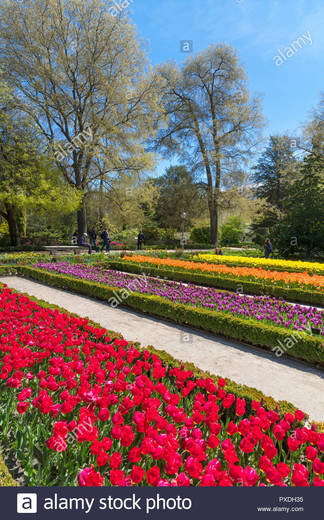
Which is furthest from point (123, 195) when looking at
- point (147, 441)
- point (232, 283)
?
point (147, 441)

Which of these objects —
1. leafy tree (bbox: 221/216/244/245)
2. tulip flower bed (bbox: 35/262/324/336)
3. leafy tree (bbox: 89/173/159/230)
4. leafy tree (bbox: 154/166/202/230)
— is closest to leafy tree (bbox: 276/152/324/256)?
leafy tree (bbox: 89/173/159/230)

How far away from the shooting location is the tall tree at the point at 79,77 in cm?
2036

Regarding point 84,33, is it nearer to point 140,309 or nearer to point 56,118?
point 56,118

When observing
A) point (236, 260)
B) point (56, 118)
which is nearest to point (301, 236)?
point (236, 260)

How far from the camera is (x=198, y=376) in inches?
136

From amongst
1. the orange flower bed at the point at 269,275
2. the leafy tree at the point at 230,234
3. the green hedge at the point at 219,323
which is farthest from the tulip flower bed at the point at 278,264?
the leafy tree at the point at 230,234

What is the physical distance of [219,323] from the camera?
603 centimetres

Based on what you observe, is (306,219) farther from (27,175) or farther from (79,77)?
(79,77)

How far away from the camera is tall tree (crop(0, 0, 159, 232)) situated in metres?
20.4

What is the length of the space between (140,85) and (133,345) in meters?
23.2

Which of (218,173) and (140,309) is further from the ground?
(218,173)

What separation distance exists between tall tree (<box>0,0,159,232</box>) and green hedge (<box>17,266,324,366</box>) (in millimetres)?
15437

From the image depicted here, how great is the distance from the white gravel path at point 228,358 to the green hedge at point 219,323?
0.51 feet

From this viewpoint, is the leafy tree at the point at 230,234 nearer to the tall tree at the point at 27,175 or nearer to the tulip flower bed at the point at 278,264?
the tall tree at the point at 27,175
